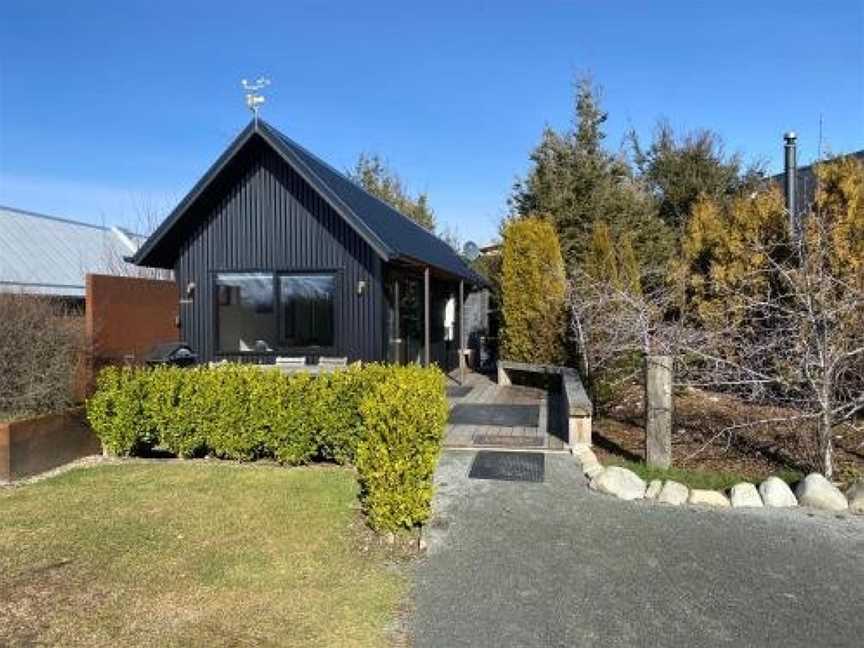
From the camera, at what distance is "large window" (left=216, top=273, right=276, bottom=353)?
12.6 meters

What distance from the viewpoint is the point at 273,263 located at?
12.6m

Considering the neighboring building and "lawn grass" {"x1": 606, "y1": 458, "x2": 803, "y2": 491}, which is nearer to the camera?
"lawn grass" {"x1": 606, "y1": 458, "x2": 803, "y2": 491}

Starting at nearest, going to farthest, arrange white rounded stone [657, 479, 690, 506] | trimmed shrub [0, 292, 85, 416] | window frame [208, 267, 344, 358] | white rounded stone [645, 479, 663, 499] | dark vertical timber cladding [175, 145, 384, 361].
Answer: white rounded stone [657, 479, 690, 506] → white rounded stone [645, 479, 663, 499] → trimmed shrub [0, 292, 85, 416] → dark vertical timber cladding [175, 145, 384, 361] → window frame [208, 267, 344, 358]

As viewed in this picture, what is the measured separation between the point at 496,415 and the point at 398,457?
5.38m

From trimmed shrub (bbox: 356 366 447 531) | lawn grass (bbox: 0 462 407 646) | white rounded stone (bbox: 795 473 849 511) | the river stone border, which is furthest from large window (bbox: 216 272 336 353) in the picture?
white rounded stone (bbox: 795 473 849 511)

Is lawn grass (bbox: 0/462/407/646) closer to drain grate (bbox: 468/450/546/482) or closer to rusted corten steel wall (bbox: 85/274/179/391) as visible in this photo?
drain grate (bbox: 468/450/546/482)

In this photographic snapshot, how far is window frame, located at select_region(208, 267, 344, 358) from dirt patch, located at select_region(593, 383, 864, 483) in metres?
4.60

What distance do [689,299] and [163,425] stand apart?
9.67 metres

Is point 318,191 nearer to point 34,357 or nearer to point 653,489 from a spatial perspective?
point 34,357

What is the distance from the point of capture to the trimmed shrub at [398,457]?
17.7 feet

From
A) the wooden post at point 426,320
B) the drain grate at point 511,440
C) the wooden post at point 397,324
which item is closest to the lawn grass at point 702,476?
the drain grate at point 511,440

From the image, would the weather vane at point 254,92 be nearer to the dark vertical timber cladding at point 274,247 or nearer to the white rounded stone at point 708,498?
the dark vertical timber cladding at point 274,247

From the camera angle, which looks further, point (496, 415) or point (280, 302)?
point (280, 302)

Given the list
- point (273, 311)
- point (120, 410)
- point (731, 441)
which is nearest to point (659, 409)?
point (731, 441)
